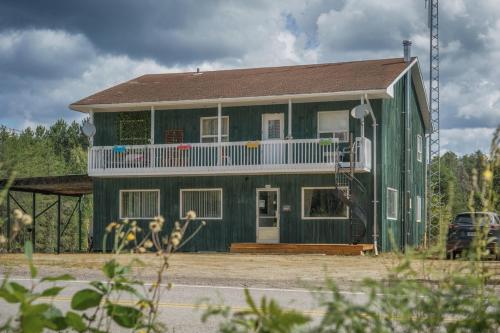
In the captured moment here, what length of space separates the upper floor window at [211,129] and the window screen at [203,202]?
2.07m

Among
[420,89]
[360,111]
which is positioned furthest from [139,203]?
[420,89]

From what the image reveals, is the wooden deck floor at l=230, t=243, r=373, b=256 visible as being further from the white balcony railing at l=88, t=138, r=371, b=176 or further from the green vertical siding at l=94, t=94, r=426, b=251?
the white balcony railing at l=88, t=138, r=371, b=176

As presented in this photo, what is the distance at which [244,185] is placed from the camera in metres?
30.0

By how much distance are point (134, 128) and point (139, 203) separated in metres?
3.01

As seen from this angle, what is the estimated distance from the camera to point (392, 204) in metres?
31.2

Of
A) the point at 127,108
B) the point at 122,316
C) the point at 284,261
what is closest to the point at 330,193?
the point at 284,261

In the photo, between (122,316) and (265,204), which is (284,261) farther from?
(122,316)

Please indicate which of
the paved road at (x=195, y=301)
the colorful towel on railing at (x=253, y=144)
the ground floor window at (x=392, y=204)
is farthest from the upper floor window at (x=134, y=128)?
the paved road at (x=195, y=301)

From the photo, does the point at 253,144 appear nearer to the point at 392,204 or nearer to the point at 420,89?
the point at 392,204

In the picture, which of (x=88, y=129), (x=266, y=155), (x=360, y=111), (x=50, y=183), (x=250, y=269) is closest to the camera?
(x=250, y=269)

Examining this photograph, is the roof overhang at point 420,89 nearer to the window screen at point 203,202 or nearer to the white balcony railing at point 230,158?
the white balcony railing at point 230,158

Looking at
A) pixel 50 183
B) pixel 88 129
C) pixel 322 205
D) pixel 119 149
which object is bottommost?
pixel 322 205

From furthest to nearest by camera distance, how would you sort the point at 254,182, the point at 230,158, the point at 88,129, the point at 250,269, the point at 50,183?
1. the point at 88,129
2. the point at 50,183
3. the point at 254,182
4. the point at 230,158
5. the point at 250,269

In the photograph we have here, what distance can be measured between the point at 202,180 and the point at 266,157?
3.12 m
